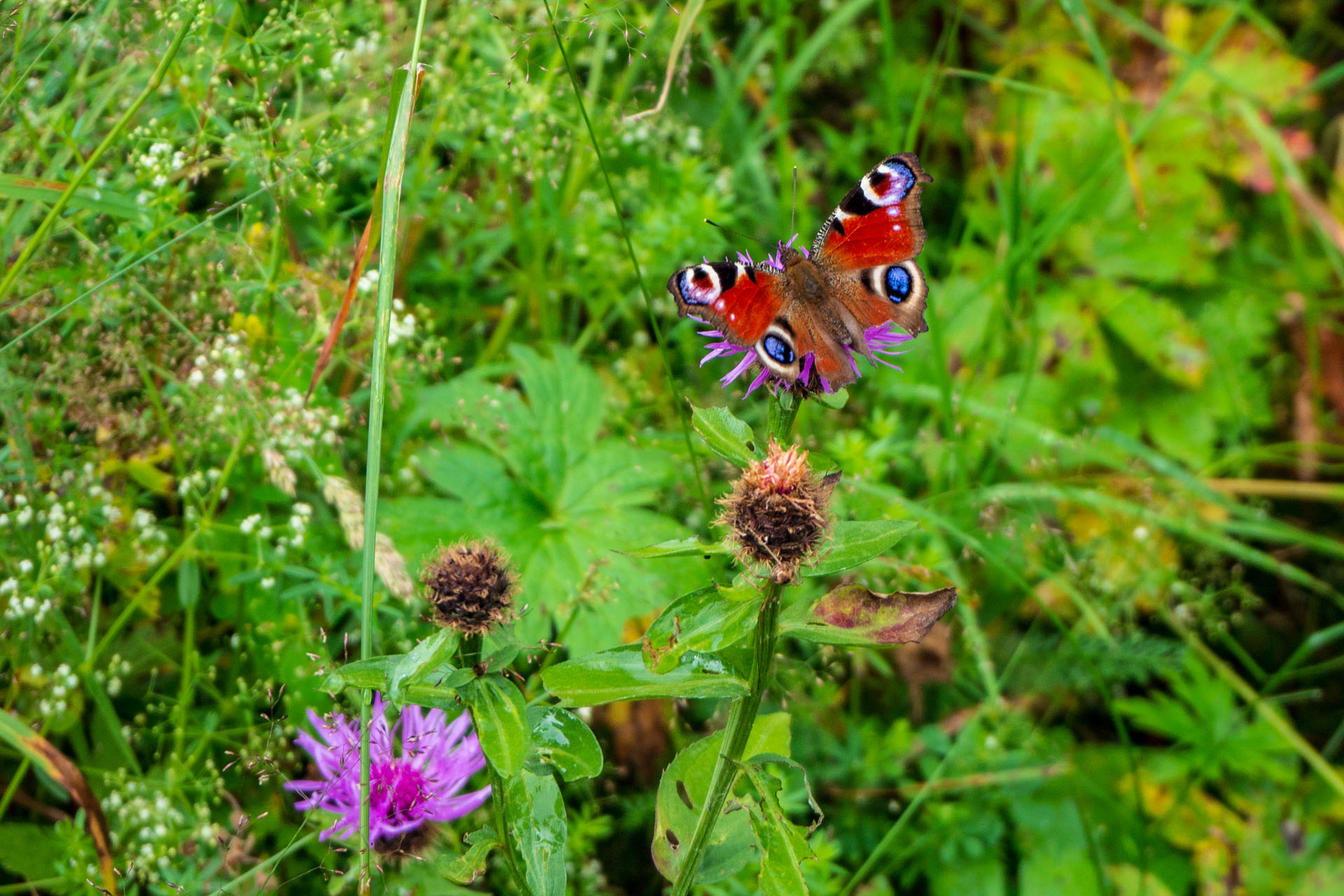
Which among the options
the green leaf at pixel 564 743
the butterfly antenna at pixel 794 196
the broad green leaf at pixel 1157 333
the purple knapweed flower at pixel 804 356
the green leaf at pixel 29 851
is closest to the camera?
the green leaf at pixel 564 743

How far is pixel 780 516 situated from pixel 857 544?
0.14 m

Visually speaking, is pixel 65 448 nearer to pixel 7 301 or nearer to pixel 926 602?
pixel 7 301

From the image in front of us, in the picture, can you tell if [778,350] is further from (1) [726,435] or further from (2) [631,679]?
(2) [631,679]

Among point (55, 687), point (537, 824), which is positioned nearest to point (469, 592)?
point (537, 824)

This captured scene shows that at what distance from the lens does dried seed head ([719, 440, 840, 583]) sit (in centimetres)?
135

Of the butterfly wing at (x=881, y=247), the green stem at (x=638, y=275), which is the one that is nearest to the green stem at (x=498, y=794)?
the green stem at (x=638, y=275)

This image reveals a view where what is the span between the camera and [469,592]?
142 cm

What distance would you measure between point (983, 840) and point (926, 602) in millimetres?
1611

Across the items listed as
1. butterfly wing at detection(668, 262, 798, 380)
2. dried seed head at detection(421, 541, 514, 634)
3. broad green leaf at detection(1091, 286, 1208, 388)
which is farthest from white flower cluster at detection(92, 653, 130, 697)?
broad green leaf at detection(1091, 286, 1208, 388)

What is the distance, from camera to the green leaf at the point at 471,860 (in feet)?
4.85

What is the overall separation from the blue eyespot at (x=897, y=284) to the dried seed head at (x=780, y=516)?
0.56 meters

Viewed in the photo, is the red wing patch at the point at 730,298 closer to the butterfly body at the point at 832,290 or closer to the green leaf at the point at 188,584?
the butterfly body at the point at 832,290

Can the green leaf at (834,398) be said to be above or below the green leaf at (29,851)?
above

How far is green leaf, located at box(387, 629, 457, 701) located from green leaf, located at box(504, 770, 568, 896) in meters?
0.20
